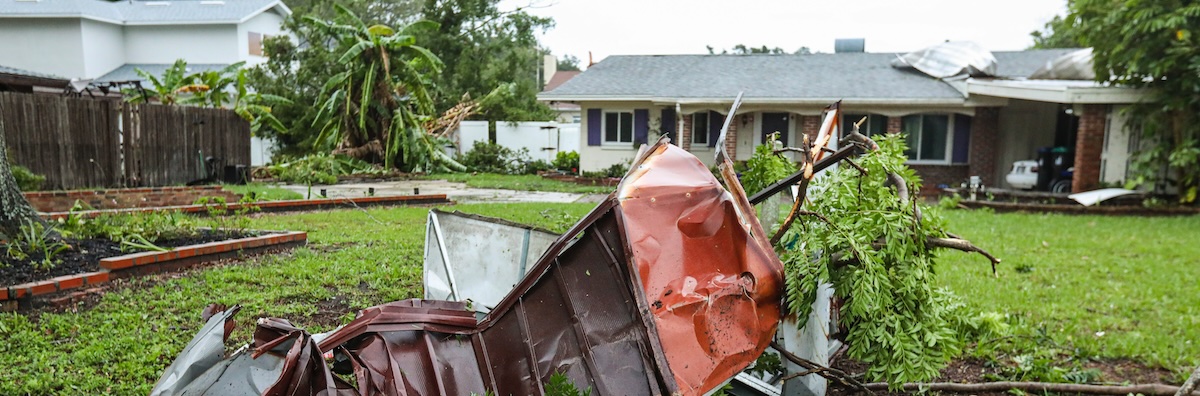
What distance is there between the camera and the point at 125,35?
110 ft

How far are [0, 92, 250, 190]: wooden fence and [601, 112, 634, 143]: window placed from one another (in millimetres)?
9777

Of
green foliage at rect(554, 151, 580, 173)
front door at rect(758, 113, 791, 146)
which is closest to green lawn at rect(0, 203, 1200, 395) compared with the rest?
front door at rect(758, 113, 791, 146)

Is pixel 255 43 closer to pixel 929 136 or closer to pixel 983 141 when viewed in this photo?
pixel 929 136

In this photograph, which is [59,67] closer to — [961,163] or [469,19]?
[469,19]

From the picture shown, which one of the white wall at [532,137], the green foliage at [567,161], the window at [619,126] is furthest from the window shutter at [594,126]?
the white wall at [532,137]

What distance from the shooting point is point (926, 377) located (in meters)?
3.06

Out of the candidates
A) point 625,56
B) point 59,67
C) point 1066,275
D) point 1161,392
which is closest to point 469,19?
point 625,56

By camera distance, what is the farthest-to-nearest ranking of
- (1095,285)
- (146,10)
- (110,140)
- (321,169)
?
1. (146,10)
2. (321,169)
3. (110,140)
4. (1095,285)

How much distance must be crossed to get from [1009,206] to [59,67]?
35356mm

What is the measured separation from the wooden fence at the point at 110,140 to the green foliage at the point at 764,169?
1307 cm

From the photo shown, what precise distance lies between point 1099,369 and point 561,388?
12.0 feet

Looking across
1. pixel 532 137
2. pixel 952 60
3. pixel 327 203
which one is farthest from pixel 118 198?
pixel 952 60

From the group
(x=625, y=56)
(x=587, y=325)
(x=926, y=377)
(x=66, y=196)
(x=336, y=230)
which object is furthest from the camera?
(x=625, y=56)

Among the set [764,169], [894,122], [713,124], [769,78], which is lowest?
[764,169]
